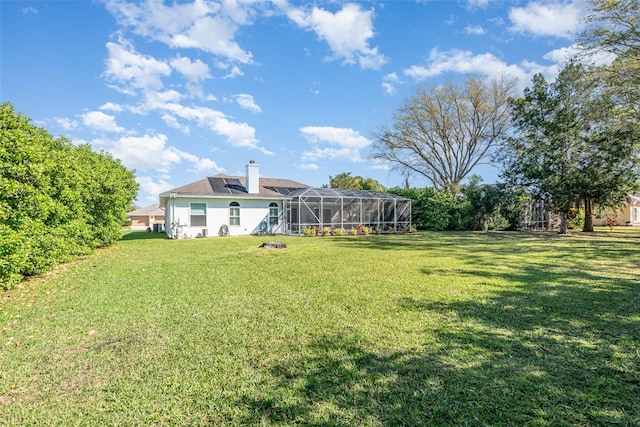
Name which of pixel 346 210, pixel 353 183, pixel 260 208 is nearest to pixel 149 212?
pixel 353 183

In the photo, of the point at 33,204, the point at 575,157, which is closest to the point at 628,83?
the point at 575,157

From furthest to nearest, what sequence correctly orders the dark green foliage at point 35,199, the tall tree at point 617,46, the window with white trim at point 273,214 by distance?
the window with white trim at point 273,214, the tall tree at point 617,46, the dark green foliage at point 35,199

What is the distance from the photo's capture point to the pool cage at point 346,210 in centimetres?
2008

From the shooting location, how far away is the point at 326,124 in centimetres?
2623

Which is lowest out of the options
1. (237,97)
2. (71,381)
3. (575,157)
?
(71,381)

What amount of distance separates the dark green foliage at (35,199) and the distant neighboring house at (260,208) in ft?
27.0

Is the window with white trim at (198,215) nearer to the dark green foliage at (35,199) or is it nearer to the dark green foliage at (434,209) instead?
the dark green foliage at (35,199)

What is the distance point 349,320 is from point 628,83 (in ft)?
59.0

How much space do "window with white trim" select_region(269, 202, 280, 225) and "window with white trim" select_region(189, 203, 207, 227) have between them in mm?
4324

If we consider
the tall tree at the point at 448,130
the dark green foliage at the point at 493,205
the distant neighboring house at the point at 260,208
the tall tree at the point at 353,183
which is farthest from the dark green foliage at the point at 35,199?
the tall tree at the point at 353,183

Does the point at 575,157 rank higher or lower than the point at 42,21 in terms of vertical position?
lower

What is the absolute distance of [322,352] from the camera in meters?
3.12

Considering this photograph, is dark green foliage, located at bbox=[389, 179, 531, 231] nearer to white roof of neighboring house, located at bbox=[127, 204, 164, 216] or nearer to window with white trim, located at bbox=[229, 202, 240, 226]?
window with white trim, located at bbox=[229, 202, 240, 226]

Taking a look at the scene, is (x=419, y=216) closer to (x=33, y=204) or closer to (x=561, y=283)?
(x=561, y=283)
